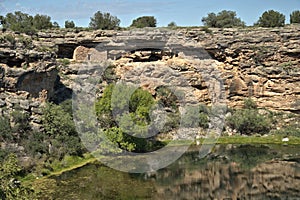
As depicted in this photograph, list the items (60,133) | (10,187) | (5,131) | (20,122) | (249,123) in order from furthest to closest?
(249,123), (60,133), (20,122), (5,131), (10,187)

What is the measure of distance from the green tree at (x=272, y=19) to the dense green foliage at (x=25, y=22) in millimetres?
25788

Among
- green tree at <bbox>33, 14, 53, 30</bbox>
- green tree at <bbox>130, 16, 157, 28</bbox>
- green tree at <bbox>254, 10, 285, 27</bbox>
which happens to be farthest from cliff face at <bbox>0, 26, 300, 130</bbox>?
green tree at <bbox>130, 16, 157, 28</bbox>

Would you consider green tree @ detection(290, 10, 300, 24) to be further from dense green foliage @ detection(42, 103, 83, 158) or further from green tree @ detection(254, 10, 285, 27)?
dense green foliage @ detection(42, 103, 83, 158)

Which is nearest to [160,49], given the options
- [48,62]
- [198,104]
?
[198,104]

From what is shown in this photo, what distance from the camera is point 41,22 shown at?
164 feet

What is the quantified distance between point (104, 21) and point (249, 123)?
2124 centimetres

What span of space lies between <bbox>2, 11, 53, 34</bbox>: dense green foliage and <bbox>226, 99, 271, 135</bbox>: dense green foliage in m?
22.9

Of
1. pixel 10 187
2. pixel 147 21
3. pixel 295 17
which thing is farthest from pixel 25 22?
pixel 10 187

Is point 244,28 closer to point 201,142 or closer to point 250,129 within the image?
point 250,129

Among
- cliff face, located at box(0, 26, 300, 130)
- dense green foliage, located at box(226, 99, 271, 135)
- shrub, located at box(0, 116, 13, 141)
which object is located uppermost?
cliff face, located at box(0, 26, 300, 130)

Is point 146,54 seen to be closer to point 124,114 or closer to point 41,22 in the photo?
point 41,22

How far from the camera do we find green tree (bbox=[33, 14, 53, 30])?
49.8 m

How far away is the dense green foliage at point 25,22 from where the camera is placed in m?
44.0

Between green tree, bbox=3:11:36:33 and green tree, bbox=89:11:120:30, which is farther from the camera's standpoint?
green tree, bbox=89:11:120:30
